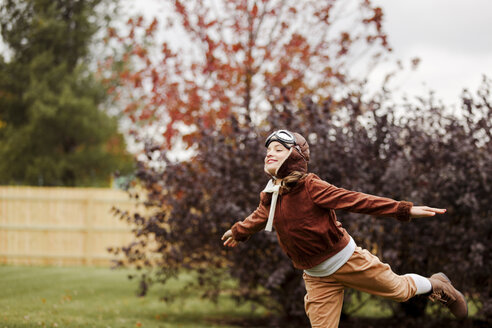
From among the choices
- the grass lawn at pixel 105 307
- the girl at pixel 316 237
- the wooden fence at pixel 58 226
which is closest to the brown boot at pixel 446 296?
the girl at pixel 316 237

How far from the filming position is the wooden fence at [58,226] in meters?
14.3

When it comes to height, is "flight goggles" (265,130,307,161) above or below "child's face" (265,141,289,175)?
above

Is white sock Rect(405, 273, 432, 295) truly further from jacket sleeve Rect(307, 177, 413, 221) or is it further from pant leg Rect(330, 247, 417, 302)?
jacket sleeve Rect(307, 177, 413, 221)

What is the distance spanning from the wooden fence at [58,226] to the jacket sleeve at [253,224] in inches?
409

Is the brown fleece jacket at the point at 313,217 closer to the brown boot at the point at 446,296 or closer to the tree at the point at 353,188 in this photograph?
the brown boot at the point at 446,296

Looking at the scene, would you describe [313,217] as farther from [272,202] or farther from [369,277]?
[369,277]

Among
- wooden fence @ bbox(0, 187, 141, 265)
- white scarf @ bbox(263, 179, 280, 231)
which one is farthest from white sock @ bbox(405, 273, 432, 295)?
wooden fence @ bbox(0, 187, 141, 265)

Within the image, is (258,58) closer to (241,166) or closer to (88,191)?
(241,166)

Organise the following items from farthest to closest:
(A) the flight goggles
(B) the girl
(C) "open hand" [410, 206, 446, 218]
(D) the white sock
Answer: (D) the white sock, (A) the flight goggles, (B) the girl, (C) "open hand" [410, 206, 446, 218]

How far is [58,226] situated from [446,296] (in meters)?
11.9

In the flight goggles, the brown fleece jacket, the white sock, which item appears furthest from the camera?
the white sock

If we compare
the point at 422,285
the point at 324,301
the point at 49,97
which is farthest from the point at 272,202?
the point at 49,97

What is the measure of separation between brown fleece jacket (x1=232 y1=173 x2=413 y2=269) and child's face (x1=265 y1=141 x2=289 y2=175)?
20 centimetres

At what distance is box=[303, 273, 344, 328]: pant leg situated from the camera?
3.94 metres
